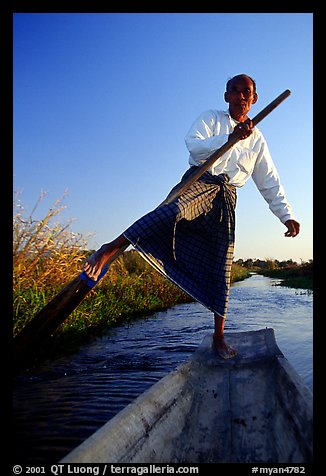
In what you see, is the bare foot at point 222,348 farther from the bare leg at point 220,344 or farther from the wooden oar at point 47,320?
the wooden oar at point 47,320

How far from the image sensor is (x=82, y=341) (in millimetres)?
4699

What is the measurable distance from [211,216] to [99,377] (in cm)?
173

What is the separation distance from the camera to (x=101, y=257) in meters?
2.19

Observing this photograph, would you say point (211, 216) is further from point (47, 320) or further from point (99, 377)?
point (99, 377)

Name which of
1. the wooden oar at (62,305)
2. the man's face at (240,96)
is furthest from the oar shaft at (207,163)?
the man's face at (240,96)

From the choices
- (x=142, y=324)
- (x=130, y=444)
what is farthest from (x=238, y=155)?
(x=142, y=324)

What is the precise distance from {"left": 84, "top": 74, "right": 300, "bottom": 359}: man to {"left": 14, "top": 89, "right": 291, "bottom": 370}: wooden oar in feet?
0.23

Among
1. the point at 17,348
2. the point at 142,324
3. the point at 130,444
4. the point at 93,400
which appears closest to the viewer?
the point at 130,444

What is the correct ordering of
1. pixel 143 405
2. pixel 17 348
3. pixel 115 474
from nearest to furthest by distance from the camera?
1. pixel 115 474
2. pixel 143 405
3. pixel 17 348

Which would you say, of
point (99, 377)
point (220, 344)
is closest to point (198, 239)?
point (220, 344)

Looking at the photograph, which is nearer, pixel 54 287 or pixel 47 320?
pixel 47 320

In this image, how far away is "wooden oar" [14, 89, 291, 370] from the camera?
2391 millimetres

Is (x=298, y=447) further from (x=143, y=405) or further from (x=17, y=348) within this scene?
(x=17, y=348)
